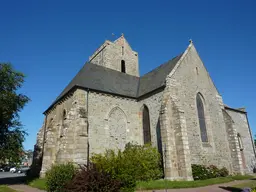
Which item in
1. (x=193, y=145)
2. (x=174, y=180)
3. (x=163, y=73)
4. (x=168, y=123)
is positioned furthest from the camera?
(x=163, y=73)

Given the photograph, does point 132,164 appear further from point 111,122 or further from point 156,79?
point 156,79

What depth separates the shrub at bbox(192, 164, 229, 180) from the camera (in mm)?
15047

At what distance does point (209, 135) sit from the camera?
18688mm

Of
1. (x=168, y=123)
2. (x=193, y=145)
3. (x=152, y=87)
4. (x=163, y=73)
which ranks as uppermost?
(x=163, y=73)

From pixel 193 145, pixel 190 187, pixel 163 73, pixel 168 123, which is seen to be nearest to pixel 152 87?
pixel 163 73

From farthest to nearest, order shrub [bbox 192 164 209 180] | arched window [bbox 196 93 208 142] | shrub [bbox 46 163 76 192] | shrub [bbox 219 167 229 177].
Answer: arched window [bbox 196 93 208 142], shrub [bbox 219 167 229 177], shrub [bbox 192 164 209 180], shrub [bbox 46 163 76 192]

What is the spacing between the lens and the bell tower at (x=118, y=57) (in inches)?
1061

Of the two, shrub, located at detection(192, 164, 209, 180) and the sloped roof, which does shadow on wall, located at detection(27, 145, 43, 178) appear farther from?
shrub, located at detection(192, 164, 209, 180)

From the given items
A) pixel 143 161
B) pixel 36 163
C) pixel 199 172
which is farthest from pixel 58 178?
pixel 36 163

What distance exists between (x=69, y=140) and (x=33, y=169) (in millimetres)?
9033

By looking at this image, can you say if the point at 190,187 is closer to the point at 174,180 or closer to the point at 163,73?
the point at 174,180

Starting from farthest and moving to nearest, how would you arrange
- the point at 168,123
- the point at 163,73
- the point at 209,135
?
1. the point at 163,73
2. the point at 209,135
3. the point at 168,123

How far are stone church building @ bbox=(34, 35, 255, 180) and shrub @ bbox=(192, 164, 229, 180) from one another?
2.11 feet

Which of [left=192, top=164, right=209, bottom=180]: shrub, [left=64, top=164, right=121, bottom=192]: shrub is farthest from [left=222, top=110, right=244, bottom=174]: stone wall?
[left=64, top=164, right=121, bottom=192]: shrub
